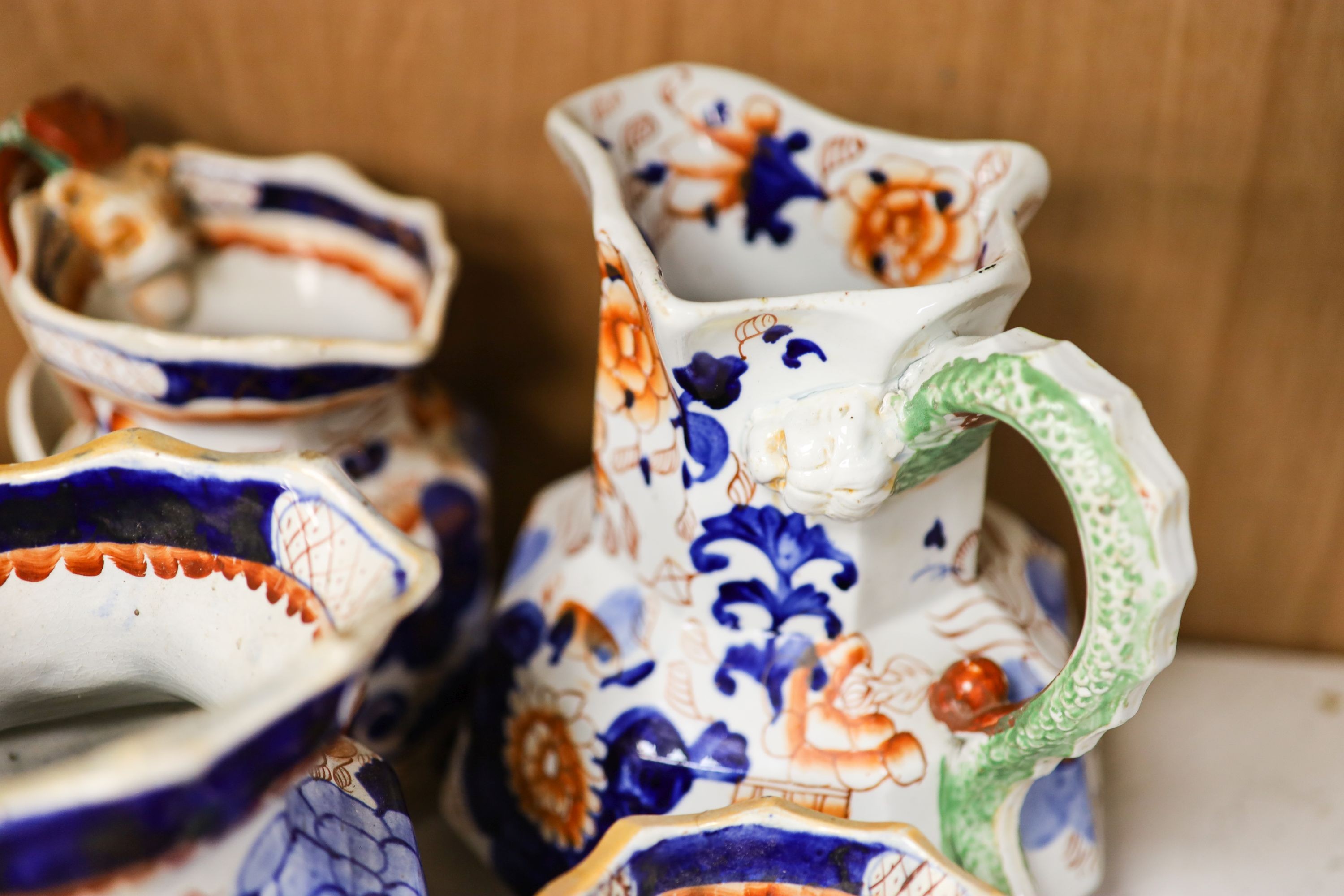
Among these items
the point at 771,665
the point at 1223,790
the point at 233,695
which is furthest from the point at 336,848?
the point at 1223,790

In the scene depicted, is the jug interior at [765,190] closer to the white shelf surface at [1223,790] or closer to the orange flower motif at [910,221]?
the orange flower motif at [910,221]

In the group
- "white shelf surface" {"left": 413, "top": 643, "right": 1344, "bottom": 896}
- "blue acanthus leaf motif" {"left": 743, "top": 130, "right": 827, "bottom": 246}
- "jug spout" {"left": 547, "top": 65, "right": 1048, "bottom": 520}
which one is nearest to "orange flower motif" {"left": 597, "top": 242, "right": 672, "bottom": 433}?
"jug spout" {"left": 547, "top": 65, "right": 1048, "bottom": 520}

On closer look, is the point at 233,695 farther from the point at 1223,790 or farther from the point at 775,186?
the point at 1223,790

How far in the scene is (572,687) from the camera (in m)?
0.43

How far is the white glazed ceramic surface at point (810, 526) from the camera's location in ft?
1.05

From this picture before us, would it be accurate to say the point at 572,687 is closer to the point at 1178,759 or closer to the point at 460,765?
the point at 460,765

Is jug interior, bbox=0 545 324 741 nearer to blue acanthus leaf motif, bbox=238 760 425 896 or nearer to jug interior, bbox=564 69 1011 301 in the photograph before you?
blue acanthus leaf motif, bbox=238 760 425 896

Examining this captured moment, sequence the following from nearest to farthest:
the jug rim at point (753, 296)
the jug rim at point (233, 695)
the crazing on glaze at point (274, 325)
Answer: the jug rim at point (233, 695)
the jug rim at point (753, 296)
the crazing on glaze at point (274, 325)

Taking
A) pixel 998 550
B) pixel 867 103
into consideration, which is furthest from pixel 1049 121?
pixel 998 550

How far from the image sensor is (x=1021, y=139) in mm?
527

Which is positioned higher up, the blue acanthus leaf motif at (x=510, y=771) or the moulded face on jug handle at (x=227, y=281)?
the moulded face on jug handle at (x=227, y=281)

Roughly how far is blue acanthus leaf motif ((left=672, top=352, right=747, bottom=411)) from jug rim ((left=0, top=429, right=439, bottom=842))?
105 millimetres

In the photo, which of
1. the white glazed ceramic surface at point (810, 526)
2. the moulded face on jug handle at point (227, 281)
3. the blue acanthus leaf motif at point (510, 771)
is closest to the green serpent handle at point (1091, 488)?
the white glazed ceramic surface at point (810, 526)

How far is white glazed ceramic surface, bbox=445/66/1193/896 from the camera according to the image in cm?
32
